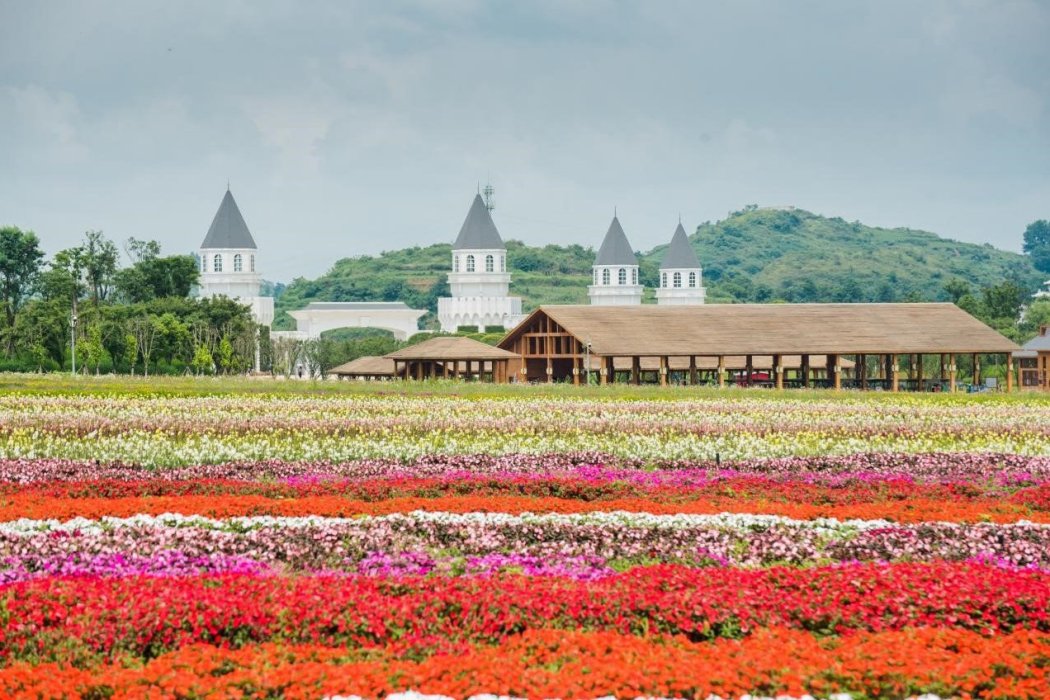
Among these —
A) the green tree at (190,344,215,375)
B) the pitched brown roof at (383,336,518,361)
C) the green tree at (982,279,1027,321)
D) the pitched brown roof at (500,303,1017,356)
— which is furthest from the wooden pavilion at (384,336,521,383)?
the green tree at (982,279,1027,321)

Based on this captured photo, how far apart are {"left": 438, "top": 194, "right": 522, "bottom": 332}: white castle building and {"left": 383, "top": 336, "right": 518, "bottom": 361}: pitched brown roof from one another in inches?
1762

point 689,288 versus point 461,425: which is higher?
point 689,288

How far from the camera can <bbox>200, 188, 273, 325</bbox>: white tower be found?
100250 millimetres

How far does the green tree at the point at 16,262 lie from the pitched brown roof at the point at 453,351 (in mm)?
32255

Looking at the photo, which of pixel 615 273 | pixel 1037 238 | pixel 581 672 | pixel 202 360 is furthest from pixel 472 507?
pixel 1037 238

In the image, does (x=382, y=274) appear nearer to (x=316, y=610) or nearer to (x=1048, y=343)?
A: (x=1048, y=343)

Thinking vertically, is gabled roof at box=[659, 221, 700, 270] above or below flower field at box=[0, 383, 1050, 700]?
→ above

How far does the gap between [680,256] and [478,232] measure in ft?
62.0

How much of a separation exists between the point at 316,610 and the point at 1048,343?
170 ft

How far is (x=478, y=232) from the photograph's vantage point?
104000 mm

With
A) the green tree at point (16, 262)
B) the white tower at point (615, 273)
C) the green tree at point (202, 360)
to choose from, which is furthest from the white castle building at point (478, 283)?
the green tree at point (202, 360)

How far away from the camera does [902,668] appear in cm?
746

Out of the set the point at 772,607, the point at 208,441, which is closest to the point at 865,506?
the point at 772,607

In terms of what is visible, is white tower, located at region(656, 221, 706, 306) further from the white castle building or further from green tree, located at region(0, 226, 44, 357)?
green tree, located at region(0, 226, 44, 357)
